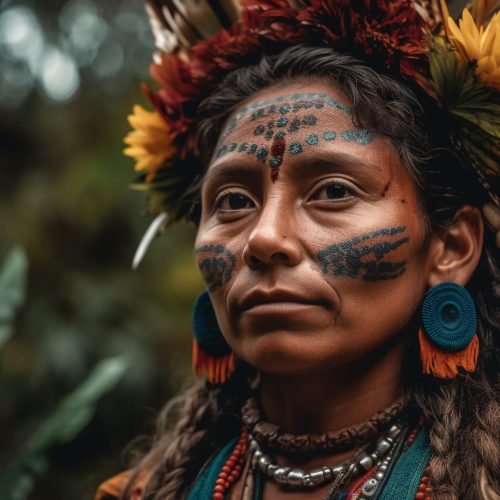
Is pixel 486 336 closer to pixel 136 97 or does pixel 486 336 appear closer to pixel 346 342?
pixel 346 342

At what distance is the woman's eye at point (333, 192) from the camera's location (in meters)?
2.19

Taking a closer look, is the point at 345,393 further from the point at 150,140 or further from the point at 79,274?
the point at 79,274

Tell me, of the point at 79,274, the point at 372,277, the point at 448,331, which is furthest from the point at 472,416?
the point at 79,274

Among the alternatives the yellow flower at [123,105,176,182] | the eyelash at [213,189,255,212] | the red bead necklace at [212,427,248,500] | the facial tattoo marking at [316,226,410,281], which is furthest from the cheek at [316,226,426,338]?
the yellow flower at [123,105,176,182]

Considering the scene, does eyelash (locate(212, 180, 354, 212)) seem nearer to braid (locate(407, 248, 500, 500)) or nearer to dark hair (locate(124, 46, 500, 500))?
dark hair (locate(124, 46, 500, 500))

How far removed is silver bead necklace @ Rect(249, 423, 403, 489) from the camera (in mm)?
2135

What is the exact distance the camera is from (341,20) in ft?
7.54

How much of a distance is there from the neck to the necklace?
43 mm

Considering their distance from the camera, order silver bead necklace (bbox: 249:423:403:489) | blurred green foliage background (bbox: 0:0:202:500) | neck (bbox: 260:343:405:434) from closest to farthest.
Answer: silver bead necklace (bbox: 249:423:403:489) < neck (bbox: 260:343:405:434) < blurred green foliage background (bbox: 0:0:202:500)

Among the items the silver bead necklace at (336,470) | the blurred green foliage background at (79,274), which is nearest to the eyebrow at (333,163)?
the silver bead necklace at (336,470)

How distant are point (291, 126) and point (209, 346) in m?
0.81

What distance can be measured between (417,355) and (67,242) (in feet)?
13.0

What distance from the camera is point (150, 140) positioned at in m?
2.76

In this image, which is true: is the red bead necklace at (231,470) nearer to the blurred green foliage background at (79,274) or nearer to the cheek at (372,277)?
the cheek at (372,277)
